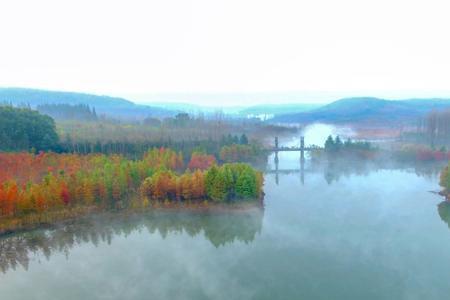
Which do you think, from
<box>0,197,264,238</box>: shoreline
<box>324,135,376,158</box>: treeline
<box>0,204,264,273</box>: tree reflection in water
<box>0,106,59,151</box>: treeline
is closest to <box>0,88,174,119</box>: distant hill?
<box>324,135,376,158</box>: treeline

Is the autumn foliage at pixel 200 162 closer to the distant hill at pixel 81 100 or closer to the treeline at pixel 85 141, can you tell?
the treeline at pixel 85 141

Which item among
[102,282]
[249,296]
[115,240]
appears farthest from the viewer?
[115,240]

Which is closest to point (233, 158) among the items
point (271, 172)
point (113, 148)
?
point (271, 172)

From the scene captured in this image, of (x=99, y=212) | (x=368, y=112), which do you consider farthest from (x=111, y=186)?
(x=368, y=112)

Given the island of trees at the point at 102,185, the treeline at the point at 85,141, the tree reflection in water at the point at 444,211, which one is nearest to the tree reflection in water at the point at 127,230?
the island of trees at the point at 102,185

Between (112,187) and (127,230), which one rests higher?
(112,187)

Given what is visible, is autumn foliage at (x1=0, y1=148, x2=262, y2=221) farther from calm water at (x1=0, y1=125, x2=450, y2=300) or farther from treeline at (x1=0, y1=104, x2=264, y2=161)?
treeline at (x1=0, y1=104, x2=264, y2=161)

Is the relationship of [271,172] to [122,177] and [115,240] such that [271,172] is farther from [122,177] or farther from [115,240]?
[115,240]

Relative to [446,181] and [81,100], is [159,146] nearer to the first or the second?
[446,181]
